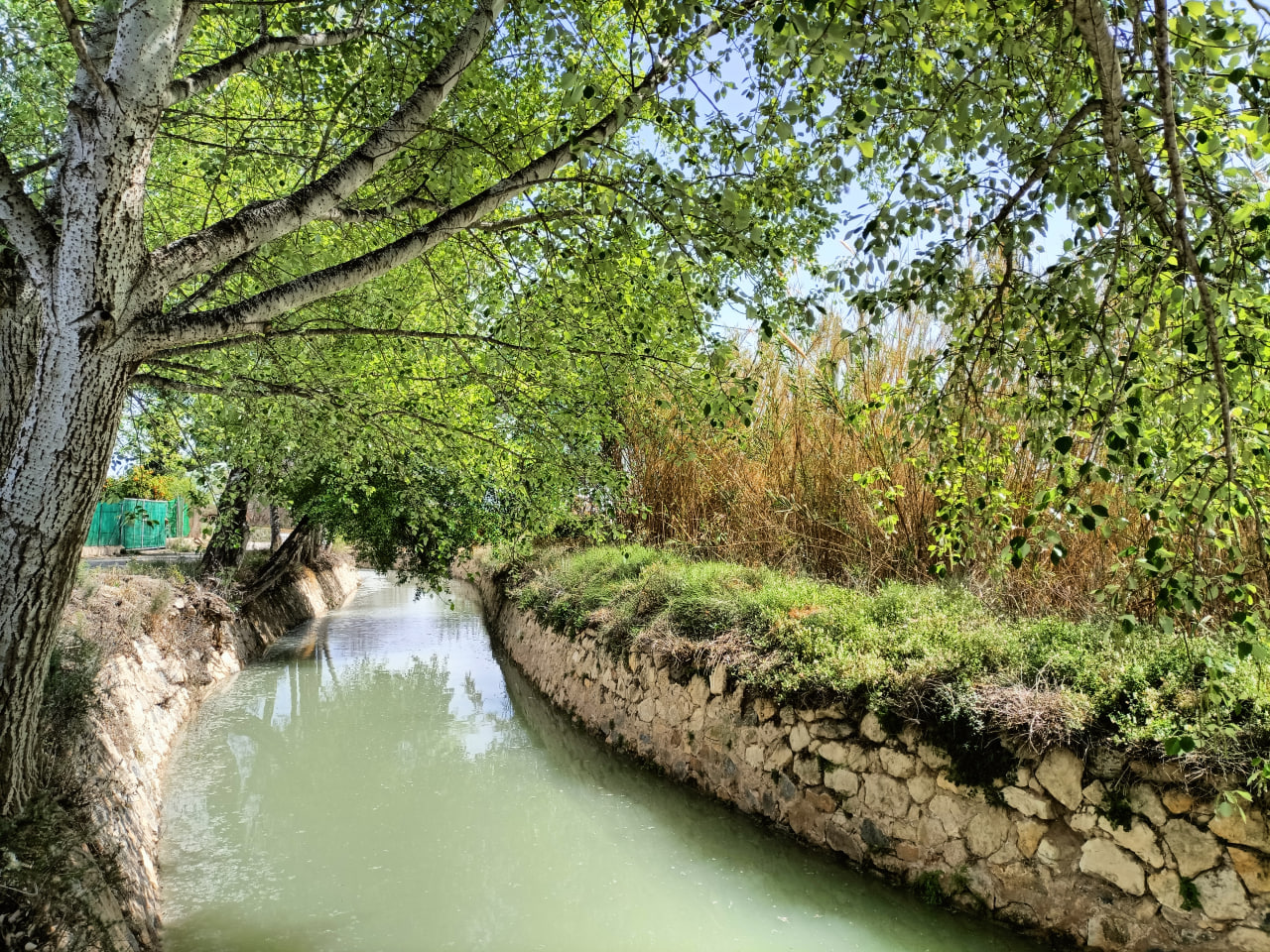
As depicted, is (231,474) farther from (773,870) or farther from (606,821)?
(773,870)

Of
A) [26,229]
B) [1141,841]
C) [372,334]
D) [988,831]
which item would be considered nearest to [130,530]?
[372,334]

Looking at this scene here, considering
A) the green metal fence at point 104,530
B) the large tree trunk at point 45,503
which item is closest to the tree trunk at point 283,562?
the green metal fence at point 104,530

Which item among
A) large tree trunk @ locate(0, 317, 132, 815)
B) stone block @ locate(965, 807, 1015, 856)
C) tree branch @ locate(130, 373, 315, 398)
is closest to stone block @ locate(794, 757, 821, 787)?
stone block @ locate(965, 807, 1015, 856)

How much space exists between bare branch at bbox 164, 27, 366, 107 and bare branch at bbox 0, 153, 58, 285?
781mm

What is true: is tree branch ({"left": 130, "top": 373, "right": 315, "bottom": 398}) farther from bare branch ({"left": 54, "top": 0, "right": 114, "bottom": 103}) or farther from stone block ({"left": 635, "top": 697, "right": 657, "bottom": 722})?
stone block ({"left": 635, "top": 697, "right": 657, "bottom": 722})

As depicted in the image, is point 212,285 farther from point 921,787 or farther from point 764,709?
point 921,787

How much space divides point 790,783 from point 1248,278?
14.2 feet

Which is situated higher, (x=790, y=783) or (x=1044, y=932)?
(x=790, y=783)

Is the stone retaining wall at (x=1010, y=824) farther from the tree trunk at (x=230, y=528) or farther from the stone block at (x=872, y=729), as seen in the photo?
the tree trunk at (x=230, y=528)

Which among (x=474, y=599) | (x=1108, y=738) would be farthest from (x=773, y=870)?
(x=474, y=599)

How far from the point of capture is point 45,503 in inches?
124

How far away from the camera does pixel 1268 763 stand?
1.74 metres

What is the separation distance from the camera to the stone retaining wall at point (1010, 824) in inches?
135

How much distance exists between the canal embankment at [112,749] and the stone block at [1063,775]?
432 centimetres
